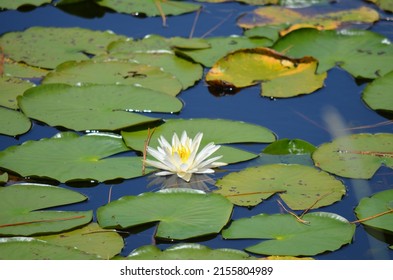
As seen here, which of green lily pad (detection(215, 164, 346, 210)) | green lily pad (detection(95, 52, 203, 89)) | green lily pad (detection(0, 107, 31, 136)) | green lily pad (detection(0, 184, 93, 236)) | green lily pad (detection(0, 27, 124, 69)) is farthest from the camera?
green lily pad (detection(0, 27, 124, 69))

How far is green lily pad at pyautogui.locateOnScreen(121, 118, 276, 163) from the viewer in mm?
3242

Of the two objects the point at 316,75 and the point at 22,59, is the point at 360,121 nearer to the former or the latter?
the point at 316,75

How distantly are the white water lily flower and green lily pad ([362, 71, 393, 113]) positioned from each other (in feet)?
3.24

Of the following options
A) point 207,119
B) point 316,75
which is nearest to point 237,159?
point 207,119

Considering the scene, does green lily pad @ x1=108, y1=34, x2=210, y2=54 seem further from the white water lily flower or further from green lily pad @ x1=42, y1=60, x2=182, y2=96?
the white water lily flower

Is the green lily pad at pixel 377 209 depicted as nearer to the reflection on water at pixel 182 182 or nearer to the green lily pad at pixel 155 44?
the reflection on water at pixel 182 182

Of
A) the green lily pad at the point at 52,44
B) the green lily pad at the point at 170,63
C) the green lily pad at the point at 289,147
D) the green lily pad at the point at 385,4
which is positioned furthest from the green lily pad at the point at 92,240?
the green lily pad at the point at 385,4

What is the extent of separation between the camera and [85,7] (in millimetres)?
4844

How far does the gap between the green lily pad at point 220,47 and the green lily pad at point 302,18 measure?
209mm

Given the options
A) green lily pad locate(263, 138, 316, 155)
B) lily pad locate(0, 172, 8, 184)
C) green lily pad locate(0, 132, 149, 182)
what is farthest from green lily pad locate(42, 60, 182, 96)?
lily pad locate(0, 172, 8, 184)

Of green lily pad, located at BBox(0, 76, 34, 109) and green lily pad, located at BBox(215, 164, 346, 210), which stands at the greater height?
green lily pad, located at BBox(215, 164, 346, 210)

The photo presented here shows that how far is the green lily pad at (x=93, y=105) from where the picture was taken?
341 centimetres

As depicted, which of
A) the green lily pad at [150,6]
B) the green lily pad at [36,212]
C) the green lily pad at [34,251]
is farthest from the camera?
the green lily pad at [150,6]

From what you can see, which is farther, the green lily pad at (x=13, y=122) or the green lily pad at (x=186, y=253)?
the green lily pad at (x=13, y=122)
